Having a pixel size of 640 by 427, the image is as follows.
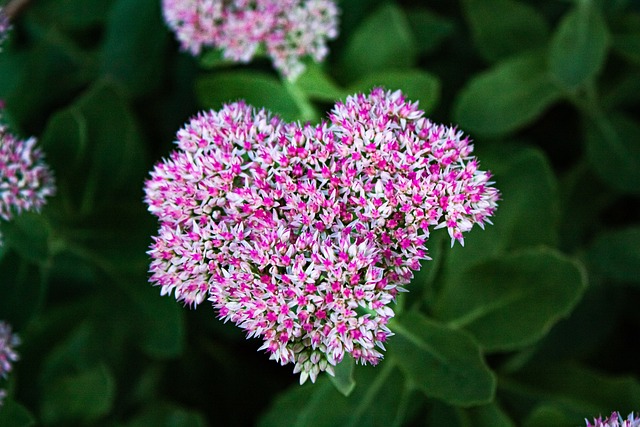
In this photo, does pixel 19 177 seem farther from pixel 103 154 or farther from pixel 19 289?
pixel 103 154

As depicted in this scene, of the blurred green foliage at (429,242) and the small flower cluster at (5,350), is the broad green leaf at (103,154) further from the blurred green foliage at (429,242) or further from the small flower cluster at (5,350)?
the small flower cluster at (5,350)

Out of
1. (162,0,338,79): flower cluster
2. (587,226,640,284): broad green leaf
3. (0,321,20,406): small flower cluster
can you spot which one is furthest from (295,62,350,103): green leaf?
(0,321,20,406): small flower cluster

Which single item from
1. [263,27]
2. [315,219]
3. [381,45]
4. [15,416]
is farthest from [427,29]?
[15,416]

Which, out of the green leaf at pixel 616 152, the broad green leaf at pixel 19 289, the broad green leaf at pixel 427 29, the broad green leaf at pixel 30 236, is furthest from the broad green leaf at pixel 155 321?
the green leaf at pixel 616 152

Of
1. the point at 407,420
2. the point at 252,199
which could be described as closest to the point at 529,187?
the point at 407,420

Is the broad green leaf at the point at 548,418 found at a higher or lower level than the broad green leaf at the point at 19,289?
higher

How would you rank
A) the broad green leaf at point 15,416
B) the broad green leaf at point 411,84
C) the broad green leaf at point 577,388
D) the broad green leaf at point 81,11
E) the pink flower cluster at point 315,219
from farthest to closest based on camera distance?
1. the broad green leaf at point 81,11
2. the broad green leaf at point 411,84
3. the broad green leaf at point 577,388
4. the broad green leaf at point 15,416
5. the pink flower cluster at point 315,219
